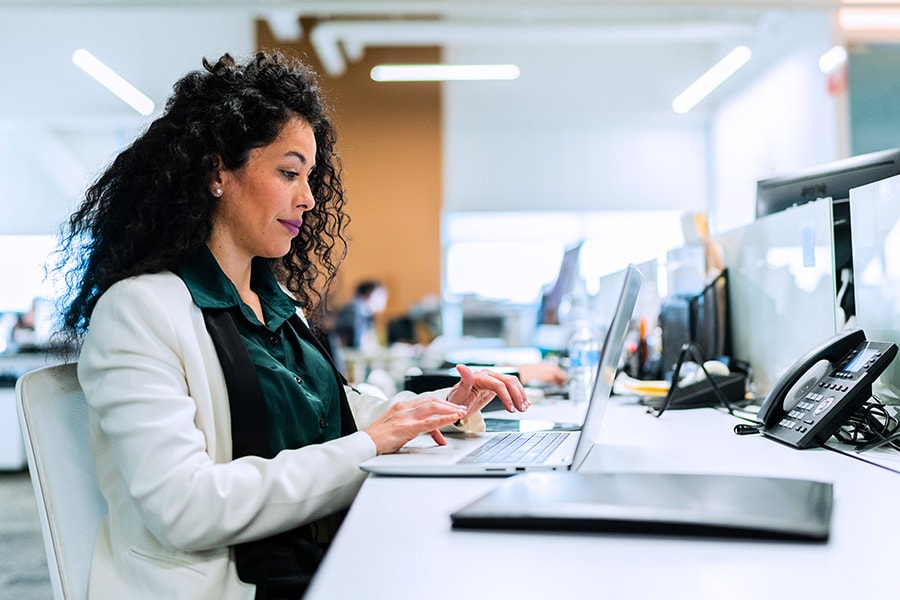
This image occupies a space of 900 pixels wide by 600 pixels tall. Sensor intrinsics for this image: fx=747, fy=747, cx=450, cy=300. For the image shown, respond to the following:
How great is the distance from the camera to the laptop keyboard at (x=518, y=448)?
3.34ft

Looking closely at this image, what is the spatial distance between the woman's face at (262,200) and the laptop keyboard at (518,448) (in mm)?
538

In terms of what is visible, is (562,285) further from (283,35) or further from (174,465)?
(283,35)

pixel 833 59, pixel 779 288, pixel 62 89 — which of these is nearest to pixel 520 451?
pixel 779 288

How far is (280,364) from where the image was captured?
127 centimetres

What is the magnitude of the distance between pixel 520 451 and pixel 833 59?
5255 millimetres

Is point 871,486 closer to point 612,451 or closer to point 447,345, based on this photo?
point 612,451

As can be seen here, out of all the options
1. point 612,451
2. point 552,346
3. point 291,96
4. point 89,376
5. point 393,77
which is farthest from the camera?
point 393,77

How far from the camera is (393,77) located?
6.46 m

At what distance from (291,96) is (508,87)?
671cm

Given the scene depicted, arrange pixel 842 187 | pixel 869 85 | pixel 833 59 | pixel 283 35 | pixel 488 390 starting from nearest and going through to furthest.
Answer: pixel 488 390 < pixel 842 187 < pixel 869 85 < pixel 833 59 < pixel 283 35

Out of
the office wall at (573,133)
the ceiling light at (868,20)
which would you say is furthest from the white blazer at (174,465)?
the office wall at (573,133)

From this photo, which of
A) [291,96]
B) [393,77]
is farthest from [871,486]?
[393,77]

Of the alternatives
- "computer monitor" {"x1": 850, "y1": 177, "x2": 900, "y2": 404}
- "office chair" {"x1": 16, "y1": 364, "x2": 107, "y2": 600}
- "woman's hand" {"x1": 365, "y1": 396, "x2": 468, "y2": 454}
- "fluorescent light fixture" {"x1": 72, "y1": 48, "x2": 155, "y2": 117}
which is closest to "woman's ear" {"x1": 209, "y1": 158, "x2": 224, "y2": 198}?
"office chair" {"x1": 16, "y1": 364, "x2": 107, "y2": 600}

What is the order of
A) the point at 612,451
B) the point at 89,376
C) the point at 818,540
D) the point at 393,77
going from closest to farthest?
the point at 818,540 → the point at 89,376 → the point at 612,451 → the point at 393,77
